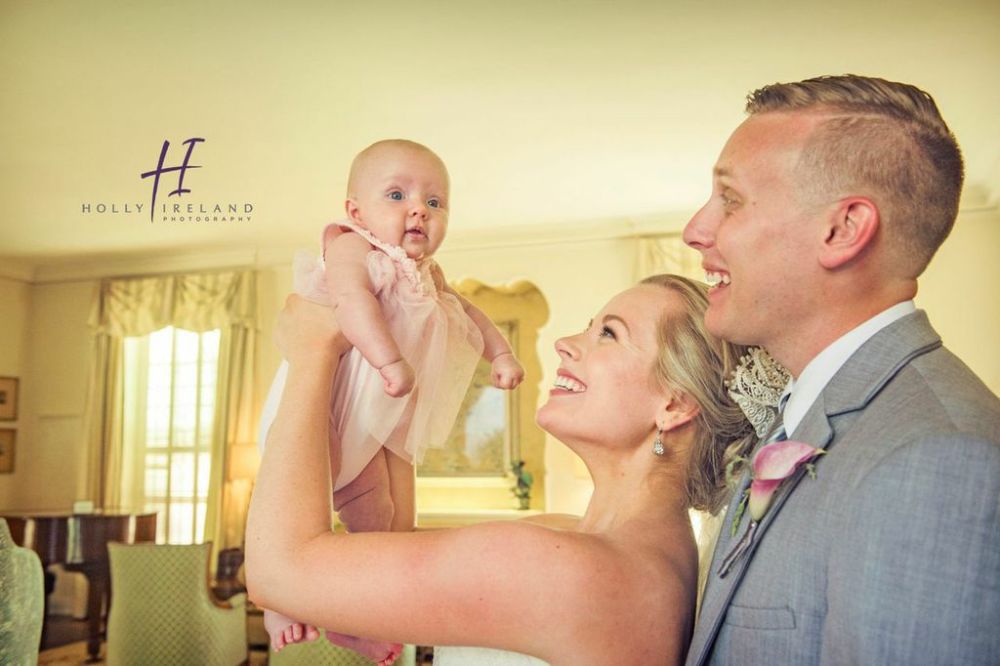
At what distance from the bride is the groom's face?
1.04 feet

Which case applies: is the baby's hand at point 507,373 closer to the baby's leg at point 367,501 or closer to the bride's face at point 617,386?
the bride's face at point 617,386

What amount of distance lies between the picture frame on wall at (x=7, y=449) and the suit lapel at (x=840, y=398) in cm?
975

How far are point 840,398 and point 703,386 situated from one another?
1.54ft

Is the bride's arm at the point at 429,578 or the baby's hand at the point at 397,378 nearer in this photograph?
the bride's arm at the point at 429,578

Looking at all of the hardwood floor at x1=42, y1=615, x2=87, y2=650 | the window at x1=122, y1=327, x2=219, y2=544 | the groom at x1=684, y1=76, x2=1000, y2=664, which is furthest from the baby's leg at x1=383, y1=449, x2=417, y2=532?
the window at x1=122, y1=327, x2=219, y2=544

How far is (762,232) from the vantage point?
130 centimetres

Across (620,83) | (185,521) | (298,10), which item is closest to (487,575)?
(298,10)

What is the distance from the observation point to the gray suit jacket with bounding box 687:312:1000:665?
923mm

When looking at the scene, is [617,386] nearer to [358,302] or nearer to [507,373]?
[507,373]

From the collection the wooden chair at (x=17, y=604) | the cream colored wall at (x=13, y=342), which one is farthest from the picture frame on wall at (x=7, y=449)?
the wooden chair at (x=17, y=604)

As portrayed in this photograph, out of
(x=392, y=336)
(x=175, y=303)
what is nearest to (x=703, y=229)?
(x=392, y=336)

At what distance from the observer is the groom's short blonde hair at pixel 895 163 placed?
4.02 feet

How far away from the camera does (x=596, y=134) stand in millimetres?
5473

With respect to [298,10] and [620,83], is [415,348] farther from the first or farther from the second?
[620,83]
